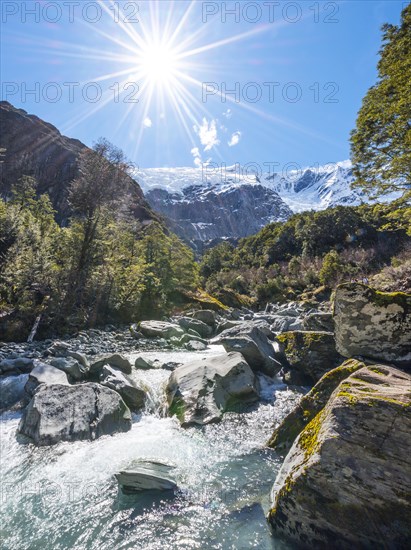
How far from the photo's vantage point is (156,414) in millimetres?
8992

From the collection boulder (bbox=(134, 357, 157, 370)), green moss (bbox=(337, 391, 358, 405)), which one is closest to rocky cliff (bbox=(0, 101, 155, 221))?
boulder (bbox=(134, 357, 157, 370))

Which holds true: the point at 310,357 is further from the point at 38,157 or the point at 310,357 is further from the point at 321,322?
the point at 38,157

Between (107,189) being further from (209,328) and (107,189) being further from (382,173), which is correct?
(382,173)

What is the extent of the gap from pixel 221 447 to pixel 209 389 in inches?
86.3

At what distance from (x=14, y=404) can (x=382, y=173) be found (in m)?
19.3

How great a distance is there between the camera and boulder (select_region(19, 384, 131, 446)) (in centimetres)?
720

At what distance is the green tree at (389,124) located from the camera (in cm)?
1352

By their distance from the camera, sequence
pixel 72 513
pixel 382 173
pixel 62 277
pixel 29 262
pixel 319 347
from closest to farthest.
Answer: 1. pixel 72 513
2. pixel 319 347
3. pixel 382 173
4. pixel 29 262
5. pixel 62 277

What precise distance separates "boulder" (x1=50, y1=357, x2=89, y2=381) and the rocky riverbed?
0.04 meters

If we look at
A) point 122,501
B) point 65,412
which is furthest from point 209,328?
point 122,501

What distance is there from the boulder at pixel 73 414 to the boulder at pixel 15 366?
4125 mm

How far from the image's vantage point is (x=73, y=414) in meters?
7.62

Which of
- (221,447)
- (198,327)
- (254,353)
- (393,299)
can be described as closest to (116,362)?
(254,353)

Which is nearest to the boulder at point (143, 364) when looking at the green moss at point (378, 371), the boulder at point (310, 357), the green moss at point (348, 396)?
the boulder at point (310, 357)
